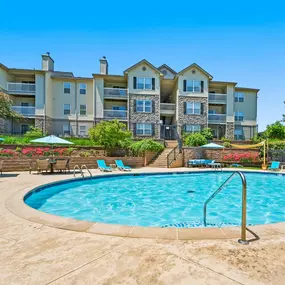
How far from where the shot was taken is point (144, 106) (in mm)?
26531

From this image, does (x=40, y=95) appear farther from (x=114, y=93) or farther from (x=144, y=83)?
(x=144, y=83)

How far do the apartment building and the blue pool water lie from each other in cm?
1579

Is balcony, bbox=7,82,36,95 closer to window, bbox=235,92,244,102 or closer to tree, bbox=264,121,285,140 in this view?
window, bbox=235,92,244,102

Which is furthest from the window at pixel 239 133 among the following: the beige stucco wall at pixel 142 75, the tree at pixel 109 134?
the tree at pixel 109 134

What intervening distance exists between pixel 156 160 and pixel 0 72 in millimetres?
22536

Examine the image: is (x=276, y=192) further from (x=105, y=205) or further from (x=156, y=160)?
(x=156, y=160)

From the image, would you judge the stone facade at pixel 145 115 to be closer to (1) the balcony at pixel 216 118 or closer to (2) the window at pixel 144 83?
(2) the window at pixel 144 83

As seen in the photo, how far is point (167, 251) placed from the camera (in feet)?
9.44

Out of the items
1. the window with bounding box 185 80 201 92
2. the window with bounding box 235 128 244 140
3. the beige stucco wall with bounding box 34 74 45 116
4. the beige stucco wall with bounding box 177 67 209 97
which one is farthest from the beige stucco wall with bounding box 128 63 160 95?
the window with bounding box 235 128 244 140

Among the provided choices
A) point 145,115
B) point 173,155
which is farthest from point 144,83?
point 173,155

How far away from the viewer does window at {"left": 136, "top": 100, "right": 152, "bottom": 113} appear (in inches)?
1041

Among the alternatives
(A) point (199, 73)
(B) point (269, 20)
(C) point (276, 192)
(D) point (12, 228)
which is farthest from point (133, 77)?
(D) point (12, 228)

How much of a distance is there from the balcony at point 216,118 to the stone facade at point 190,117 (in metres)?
0.98

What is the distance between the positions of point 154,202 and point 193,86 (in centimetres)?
2306
